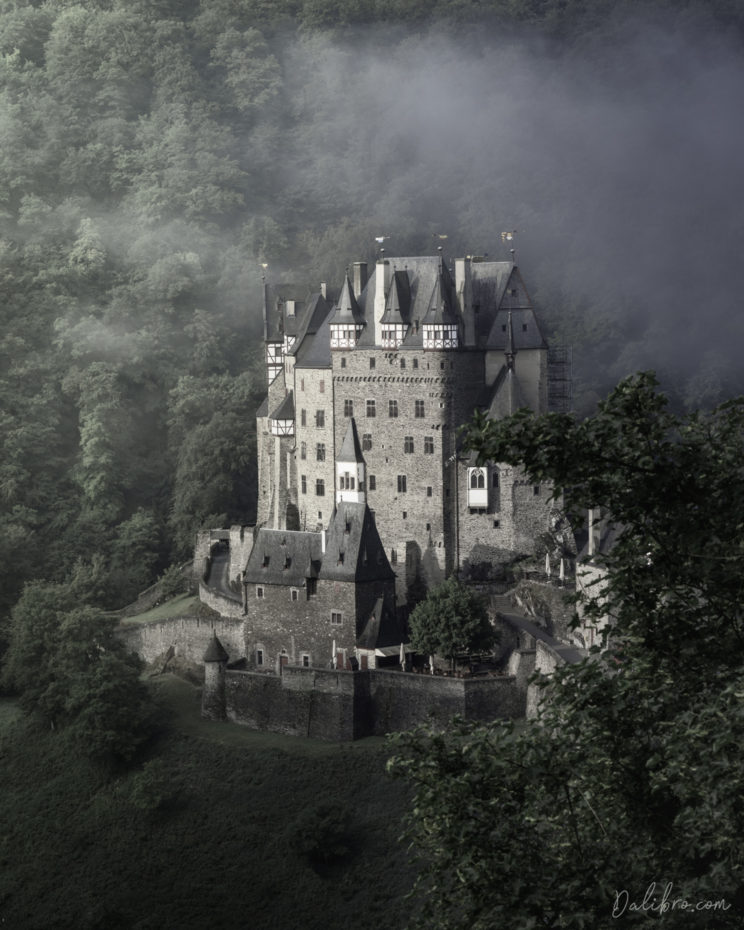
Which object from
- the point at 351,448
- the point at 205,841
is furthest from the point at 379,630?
the point at 351,448

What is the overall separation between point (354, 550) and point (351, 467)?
253 inches

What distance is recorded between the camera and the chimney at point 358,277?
6183 centimetres

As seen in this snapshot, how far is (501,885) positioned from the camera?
20984mm

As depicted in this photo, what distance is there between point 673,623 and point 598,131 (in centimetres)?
7893

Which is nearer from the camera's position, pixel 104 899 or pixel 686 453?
pixel 686 453

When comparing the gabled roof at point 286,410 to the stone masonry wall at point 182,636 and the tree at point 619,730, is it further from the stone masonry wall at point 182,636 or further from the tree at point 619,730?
the tree at point 619,730

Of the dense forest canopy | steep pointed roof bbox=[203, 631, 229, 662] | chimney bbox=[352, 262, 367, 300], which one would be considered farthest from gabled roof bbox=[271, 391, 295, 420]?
steep pointed roof bbox=[203, 631, 229, 662]

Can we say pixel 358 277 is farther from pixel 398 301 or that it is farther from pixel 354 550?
pixel 354 550

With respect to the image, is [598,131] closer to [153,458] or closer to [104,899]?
[153,458]

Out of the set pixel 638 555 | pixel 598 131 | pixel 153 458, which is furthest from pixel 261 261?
pixel 638 555

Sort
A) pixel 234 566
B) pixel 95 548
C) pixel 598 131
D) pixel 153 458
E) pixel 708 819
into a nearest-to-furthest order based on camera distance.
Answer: pixel 708 819
pixel 234 566
pixel 95 548
pixel 153 458
pixel 598 131

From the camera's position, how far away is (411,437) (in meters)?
58.7

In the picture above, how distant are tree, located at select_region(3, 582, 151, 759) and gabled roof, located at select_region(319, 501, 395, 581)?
761 cm

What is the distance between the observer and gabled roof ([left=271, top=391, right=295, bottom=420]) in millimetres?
63469
